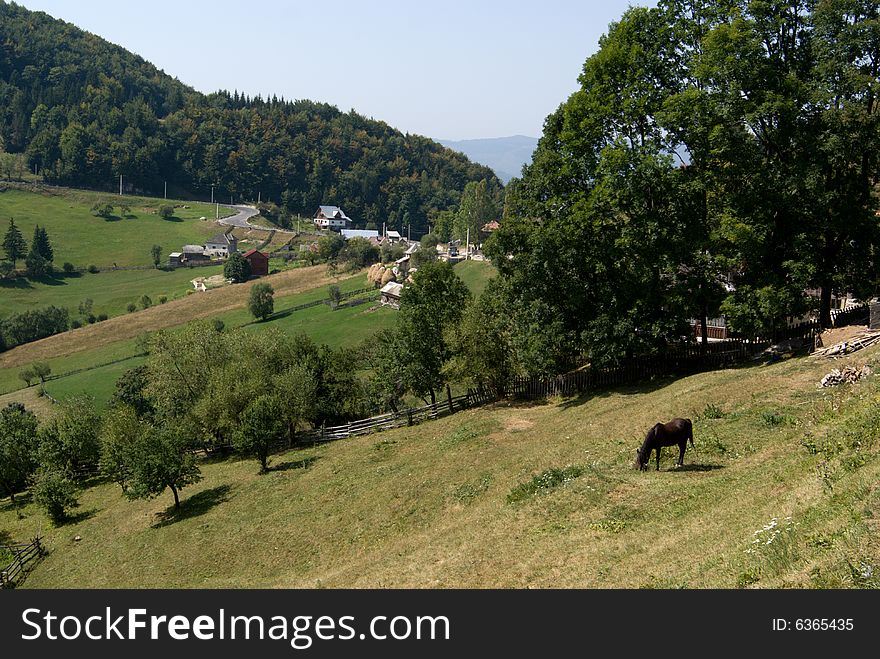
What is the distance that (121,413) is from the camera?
146 ft

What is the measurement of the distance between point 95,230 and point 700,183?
183220 mm

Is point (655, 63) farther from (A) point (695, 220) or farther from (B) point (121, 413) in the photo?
(B) point (121, 413)

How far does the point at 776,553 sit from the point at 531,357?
998 inches

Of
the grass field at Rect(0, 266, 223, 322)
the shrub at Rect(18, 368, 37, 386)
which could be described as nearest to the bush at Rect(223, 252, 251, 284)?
the grass field at Rect(0, 266, 223, 322)

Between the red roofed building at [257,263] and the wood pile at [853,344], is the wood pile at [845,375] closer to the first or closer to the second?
the wood pile at [853,344]

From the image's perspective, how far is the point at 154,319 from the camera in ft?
360

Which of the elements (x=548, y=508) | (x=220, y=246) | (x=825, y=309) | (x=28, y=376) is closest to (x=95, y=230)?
(x=220, y=246)

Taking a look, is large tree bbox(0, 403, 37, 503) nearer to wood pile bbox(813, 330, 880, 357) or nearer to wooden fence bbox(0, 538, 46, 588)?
wooden fence bbox(0, 538, 46, 588)

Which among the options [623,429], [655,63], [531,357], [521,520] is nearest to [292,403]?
[531,357]

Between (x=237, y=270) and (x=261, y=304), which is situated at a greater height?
(x=237, y=270)

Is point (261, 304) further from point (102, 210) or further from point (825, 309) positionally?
point (102, 210)

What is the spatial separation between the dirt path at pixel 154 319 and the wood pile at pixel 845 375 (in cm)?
10058

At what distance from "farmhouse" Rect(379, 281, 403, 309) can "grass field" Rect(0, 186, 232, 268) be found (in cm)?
9043

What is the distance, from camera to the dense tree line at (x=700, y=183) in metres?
30.3
